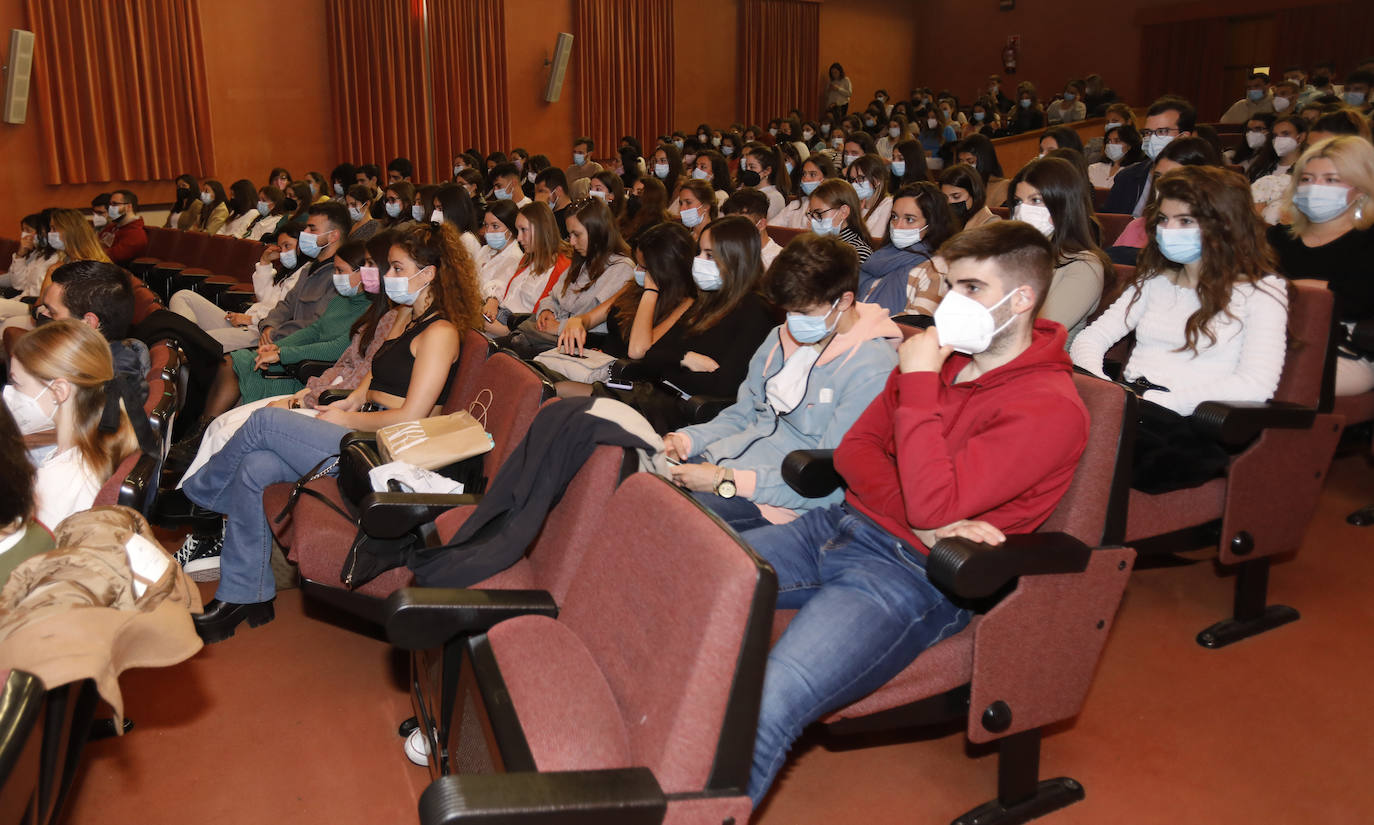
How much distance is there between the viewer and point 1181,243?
2.52 m

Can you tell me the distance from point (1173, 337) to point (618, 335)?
6.64ft

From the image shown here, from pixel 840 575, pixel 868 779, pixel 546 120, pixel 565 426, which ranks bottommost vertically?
pixel 868 779

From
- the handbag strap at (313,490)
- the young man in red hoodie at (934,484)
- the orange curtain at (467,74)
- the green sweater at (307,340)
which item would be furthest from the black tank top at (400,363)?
the orange curtain at (467,74)

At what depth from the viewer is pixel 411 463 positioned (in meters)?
2.29

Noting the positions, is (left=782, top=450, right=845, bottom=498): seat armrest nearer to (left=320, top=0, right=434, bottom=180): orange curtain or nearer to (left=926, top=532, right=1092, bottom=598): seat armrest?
(left=926, top=532, right=1092, bottom=598): seat armrest

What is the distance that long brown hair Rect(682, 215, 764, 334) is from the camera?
3.18m

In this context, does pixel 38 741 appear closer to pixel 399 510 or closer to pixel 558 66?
pixel 399 510

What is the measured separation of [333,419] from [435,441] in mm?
595

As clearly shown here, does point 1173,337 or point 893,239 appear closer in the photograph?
point 1173,337

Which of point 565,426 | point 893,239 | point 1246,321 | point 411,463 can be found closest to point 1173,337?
point 1246,321

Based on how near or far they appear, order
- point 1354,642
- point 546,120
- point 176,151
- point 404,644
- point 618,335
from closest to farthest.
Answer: point 404,644 < point 1354,642 < point 618,335 < point 176,151 < point 546,120

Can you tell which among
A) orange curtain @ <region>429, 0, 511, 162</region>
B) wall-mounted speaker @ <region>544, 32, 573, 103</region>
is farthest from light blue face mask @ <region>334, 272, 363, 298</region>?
wall-mounted speaker @ <region>544, 32, 573, 103</region>

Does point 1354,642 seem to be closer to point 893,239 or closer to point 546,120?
point 893,239


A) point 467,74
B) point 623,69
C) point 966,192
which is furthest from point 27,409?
point 623,69
